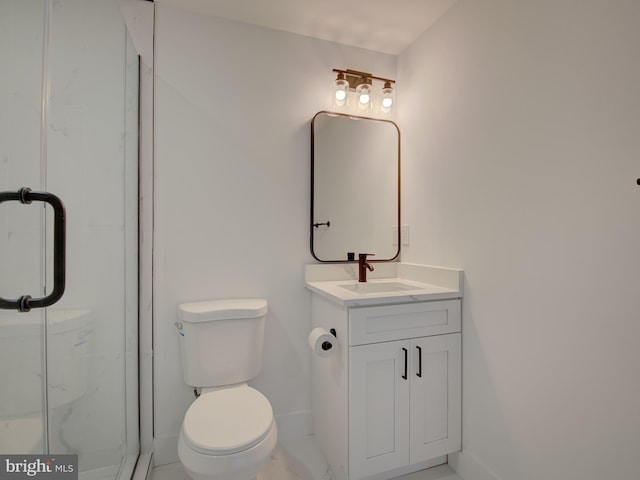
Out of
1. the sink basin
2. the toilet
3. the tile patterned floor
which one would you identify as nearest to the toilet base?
the toilet

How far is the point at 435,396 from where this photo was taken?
61.1 inches

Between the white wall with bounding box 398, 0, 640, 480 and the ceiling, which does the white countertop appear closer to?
the white wall with bounding box 398, 0, 640, 480

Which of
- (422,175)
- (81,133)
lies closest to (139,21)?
(81,133)

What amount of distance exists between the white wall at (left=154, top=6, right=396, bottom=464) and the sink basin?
315 millimetres

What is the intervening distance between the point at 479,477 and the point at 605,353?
2.85ft

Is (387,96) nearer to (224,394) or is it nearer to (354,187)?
(354,187)

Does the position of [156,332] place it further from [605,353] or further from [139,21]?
[605,353]

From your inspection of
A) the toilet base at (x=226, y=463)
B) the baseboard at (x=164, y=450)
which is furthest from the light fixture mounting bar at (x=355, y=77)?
the baseboard at (x=164, y=450)

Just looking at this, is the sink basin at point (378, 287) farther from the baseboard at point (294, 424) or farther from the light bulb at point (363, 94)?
the light bulb at point (363, 94)

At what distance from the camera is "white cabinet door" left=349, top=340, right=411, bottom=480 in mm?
1414

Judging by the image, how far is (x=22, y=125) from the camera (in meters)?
0.91

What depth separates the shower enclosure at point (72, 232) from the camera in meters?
0.88

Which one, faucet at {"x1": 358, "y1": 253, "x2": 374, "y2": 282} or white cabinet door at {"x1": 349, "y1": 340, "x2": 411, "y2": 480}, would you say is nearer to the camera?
white cabinet door at {"x1": 349, "y1": 340, "x2": 411, "y2": 480}

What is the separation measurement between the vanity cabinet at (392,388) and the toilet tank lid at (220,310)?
38cm
